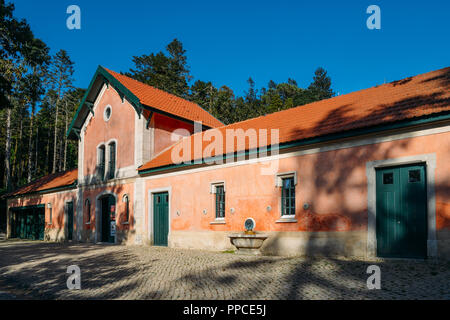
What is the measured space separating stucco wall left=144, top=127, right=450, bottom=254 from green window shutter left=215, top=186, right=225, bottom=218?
253 mm

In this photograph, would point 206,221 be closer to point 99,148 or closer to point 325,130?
point 325,130

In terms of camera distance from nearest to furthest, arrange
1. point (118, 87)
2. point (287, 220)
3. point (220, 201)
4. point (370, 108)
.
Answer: point (370, 108), point (287, 220), point (220, 201), point (118, 87)

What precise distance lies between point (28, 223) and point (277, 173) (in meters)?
24.0

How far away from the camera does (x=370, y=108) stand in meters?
11.8

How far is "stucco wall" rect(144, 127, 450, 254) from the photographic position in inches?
366

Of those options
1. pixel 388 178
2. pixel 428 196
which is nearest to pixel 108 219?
pixel 388 178

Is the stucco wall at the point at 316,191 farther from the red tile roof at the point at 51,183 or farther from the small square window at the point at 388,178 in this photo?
the red tile roof at the point at 51,183

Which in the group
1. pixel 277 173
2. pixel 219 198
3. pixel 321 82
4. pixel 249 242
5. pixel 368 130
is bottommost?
pixel 249 242

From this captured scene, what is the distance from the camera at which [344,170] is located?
10.8 metres

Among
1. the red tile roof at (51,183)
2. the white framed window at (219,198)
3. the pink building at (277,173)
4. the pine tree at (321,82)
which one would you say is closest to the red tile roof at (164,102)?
the pink building at (277,173)

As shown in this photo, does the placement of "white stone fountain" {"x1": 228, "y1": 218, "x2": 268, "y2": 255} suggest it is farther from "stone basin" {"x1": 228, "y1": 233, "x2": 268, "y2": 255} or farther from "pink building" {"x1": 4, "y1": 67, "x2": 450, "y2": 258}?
"pink building" {"x1": 4, "y1": 67, "x2": 450, "y2": 258}

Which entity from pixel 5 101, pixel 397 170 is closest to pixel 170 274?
pixel 397 170

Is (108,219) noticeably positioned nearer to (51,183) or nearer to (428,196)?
(51,183)

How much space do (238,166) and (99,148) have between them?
11.2 m
